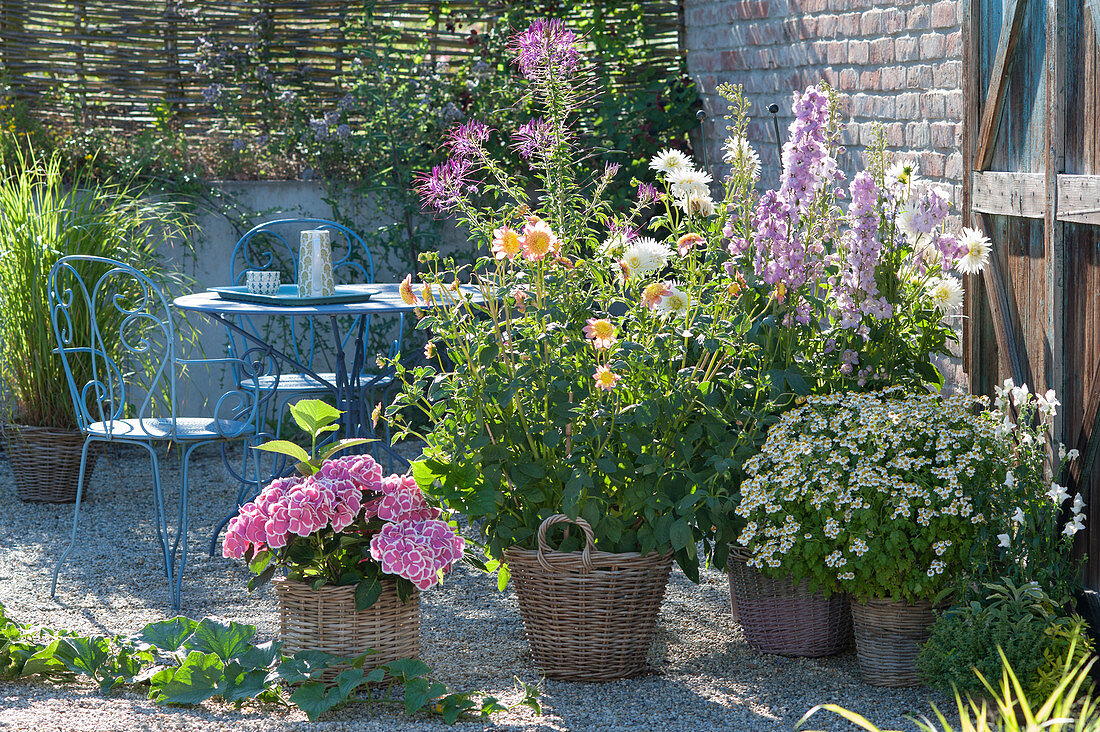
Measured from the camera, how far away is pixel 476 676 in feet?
9.29

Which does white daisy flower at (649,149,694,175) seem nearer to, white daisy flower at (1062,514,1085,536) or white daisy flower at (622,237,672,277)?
white daisy flower at (622,237,672,277)

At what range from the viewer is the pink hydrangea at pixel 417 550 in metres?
2.56

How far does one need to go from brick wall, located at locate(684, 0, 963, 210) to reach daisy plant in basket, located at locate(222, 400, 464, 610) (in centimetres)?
185

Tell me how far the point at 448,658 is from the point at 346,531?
515 millimetres

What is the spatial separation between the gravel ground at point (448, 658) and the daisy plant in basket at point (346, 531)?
309 mm

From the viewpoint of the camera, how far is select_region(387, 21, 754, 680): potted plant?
2.65 meters

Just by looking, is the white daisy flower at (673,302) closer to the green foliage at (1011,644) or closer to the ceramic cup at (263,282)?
the green foliage at (1011,644)

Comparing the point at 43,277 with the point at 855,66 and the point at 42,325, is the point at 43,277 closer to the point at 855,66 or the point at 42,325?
the point at 42,325

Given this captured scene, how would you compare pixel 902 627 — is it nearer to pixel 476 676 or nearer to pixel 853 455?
pixel 853 455

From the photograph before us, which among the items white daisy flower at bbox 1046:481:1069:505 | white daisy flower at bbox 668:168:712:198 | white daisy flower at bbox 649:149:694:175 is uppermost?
white daisy flower at bbox 649:149:694:175

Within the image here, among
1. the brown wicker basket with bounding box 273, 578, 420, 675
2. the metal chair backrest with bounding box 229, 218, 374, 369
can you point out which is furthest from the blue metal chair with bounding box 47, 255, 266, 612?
the brown wicker basket with bounding box 273, 578, 420, 675

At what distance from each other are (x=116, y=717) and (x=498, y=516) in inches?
37.8

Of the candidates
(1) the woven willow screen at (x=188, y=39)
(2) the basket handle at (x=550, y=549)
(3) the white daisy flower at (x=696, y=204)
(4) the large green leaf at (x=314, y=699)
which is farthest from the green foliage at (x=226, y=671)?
(1) the woven willow screen at (x=188, y=39)

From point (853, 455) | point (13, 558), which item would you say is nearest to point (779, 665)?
point (853, 455)
